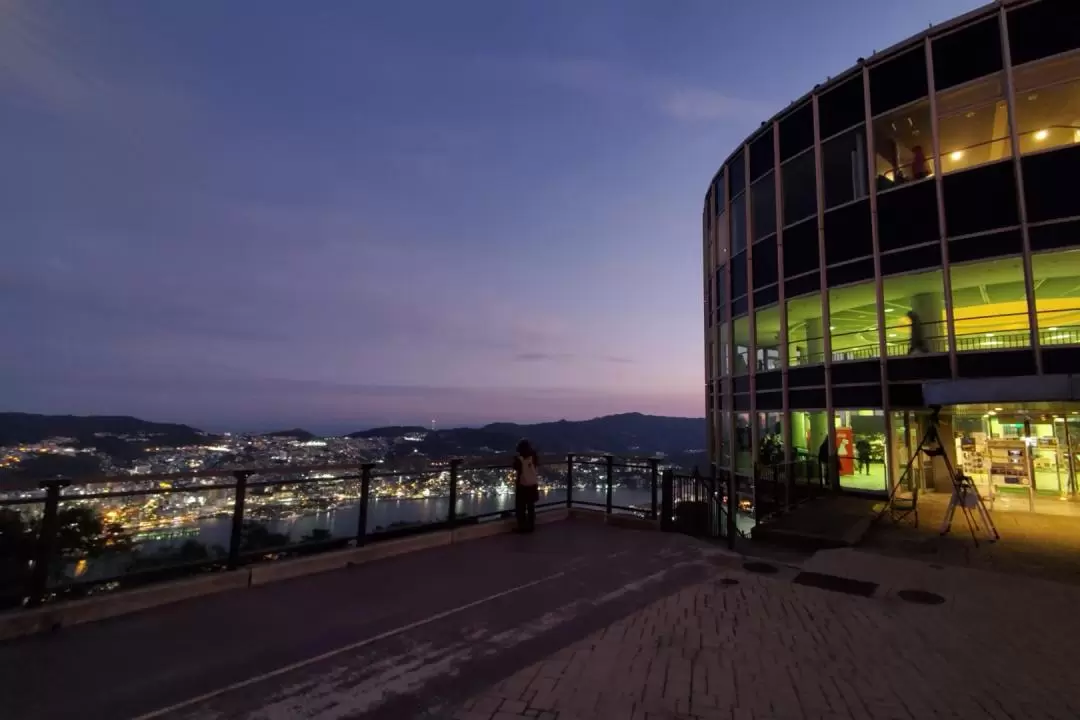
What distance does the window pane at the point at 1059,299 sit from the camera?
12836 millimetres

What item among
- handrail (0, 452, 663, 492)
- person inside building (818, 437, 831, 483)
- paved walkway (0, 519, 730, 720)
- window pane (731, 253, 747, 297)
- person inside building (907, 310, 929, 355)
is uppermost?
window pane (731, 253, 747, 297)

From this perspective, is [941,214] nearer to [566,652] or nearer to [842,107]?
[842,107]

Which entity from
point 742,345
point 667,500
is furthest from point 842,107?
point 667,500

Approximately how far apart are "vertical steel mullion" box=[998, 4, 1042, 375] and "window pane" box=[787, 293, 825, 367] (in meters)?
4.92

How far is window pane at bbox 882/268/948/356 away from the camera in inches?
575

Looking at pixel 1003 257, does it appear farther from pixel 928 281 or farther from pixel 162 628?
pixel 162 628

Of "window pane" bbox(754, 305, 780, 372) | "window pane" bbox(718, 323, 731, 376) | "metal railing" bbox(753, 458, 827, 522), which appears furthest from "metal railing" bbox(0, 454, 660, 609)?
"window pane" bbox(718, 323, 731, 376)

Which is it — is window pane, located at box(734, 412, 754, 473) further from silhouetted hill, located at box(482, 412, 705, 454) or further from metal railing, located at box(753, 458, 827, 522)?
silhouetted hill, located at box(482, 412, 705, 454)

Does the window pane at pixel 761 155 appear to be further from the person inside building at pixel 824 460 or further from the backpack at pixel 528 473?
the backpack at pixel 528 473

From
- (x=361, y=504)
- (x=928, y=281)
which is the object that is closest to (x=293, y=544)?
(x=361, y=504)

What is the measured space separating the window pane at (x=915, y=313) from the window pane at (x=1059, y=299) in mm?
2005

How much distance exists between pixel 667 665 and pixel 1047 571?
7.26m

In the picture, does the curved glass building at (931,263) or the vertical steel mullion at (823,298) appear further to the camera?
the vertical steel mullion at (823,298)

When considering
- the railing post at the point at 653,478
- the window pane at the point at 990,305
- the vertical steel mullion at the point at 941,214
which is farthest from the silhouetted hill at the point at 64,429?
the window pane at the point at 990,305
